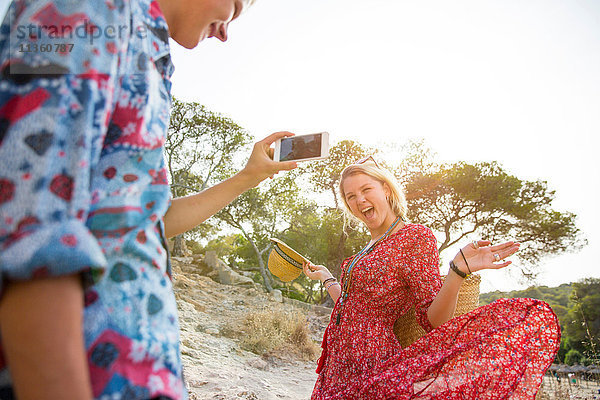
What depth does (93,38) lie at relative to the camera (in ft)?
1.81

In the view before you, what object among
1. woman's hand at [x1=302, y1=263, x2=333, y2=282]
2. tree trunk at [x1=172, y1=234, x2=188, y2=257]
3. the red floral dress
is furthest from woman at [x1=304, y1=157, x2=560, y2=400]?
tree trunk at [x1=172, y1=234, x2=188, y2=257]

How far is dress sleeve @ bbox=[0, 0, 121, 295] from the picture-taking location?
0.44 m

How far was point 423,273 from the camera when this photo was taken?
2.06 m

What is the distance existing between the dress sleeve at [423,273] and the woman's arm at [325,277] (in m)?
0.73

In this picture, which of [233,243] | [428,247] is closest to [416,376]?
[428,247]

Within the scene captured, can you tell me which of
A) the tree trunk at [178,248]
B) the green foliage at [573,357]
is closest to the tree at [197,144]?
the tree trunk at [178,248]

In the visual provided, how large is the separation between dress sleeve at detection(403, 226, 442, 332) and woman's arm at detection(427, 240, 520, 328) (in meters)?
0.08

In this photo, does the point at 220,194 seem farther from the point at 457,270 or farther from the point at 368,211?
the point at 368,211

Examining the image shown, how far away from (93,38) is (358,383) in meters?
1.86

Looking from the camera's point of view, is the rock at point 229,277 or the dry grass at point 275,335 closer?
the dry grass at point 275,335

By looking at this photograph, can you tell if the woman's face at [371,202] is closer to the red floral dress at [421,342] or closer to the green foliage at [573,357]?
the red floral dress at [421,342]

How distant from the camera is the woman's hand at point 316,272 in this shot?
→ 9.65 feet

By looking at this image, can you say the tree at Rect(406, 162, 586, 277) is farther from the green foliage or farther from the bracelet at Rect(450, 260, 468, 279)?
the bracelet at Rect(450, 260, 468, 279)

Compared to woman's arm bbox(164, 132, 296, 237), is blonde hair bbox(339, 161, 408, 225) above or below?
above
